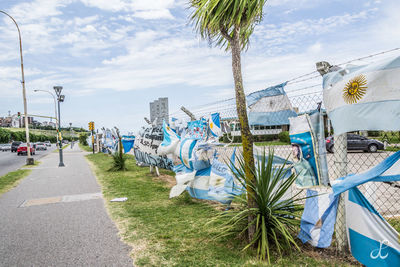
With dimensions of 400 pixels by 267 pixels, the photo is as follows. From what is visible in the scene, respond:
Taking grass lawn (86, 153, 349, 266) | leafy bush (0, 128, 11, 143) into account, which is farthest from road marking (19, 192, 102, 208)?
leafy bush (0, 128, 11, 143)

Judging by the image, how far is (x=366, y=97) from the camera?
2.78 metres

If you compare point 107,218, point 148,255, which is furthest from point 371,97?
point 107,218

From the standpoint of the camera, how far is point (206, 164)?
19.8 feet

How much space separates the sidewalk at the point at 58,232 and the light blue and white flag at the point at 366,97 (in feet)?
10.1

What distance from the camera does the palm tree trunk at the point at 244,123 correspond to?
3.83m

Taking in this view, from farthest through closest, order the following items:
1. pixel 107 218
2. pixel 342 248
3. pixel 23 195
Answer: pixel 23 195 → pixel 107 218 → pixel 342 248

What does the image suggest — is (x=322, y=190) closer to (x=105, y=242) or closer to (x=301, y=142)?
(x=301, y=142)

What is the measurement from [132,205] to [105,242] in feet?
7.43

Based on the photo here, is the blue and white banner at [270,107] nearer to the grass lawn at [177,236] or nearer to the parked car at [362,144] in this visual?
the grass lawn at [177,236]

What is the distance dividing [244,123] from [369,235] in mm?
1876

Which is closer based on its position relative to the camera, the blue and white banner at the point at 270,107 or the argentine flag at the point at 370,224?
the argentine flag at the point at 370,224

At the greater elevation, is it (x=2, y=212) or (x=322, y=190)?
(x=322, y=190)

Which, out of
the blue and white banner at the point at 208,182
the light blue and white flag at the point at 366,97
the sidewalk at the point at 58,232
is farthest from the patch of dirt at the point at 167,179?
the light blue and white flag at the point at 366,97

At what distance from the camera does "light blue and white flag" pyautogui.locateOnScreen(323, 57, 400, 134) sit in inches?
103
